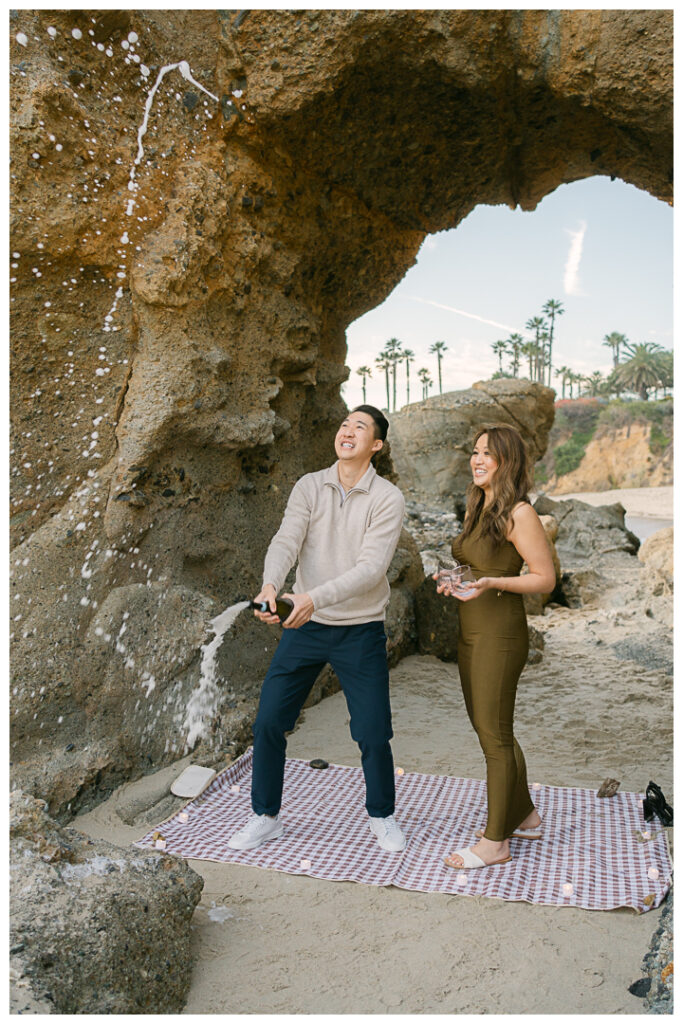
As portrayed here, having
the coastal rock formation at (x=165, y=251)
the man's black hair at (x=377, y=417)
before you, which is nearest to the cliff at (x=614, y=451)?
the coastal rock formation at (x=165, y=251)

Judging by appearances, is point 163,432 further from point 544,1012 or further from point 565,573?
point 565,573

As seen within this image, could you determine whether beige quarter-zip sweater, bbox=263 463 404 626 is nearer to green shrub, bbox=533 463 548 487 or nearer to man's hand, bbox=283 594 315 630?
man's hand, bbox=283 594 315 630

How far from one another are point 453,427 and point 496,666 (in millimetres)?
13368

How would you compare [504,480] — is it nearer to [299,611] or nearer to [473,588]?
[473,588]

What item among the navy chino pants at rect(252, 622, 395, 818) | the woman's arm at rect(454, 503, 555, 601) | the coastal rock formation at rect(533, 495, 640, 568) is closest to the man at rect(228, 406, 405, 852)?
the navy chino pants at rect(252, 622, 395, 818)

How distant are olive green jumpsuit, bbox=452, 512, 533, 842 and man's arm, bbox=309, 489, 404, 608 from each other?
356mm

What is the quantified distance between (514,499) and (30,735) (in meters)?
2.57

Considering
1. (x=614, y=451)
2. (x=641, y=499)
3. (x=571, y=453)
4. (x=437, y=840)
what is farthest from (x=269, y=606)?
(x=571, y=453)

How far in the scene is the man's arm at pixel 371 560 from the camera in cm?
334

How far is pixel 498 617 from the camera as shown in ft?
11.0

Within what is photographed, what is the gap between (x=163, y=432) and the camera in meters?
4.47

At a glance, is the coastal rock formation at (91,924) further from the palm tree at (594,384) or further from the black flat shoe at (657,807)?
the palm tree at (594,384)

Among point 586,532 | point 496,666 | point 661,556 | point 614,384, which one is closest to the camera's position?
point 496,666

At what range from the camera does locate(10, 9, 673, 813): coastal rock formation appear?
13.5 feet
